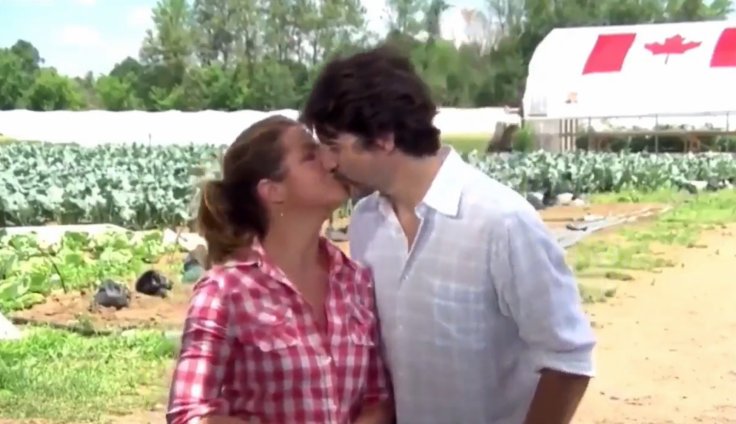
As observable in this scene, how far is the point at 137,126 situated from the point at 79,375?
131 ft

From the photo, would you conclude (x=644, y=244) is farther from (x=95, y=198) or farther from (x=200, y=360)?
(x=200, y=360)

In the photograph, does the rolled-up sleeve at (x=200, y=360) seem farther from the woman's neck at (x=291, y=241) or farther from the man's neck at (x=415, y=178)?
the man's neck at (x=415, y=178)

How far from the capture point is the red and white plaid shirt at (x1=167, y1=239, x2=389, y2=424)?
2584 mm

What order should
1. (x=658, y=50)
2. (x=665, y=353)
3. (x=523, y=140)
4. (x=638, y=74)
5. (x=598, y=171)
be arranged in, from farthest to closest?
(x=658, y=50)
(x=638, y=74)
(x=523, y=140)
(x=598, y=171)
(x=665, y=353)

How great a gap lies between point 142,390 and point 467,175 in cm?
478

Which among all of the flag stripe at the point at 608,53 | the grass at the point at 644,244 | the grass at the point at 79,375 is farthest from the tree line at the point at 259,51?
the grass at the point at 79,375

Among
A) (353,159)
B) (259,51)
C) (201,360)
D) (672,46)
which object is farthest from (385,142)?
(259,51)

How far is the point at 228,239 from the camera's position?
107 inches

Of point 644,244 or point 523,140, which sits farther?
point 523,140

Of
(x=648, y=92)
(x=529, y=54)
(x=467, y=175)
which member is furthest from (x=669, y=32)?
(x=467, y=175)

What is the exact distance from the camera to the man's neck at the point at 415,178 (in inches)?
103

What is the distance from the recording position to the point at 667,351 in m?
8.77

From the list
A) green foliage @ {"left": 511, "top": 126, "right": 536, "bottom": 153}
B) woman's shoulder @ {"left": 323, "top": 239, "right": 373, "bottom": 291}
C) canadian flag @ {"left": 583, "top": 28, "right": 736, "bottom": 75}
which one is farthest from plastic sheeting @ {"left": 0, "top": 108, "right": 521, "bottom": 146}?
woman's shoulder @ {"left": 323, "top": 239, "right": 373, "bottom": 291}

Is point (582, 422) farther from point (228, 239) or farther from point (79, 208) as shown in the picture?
point (79, 208)
